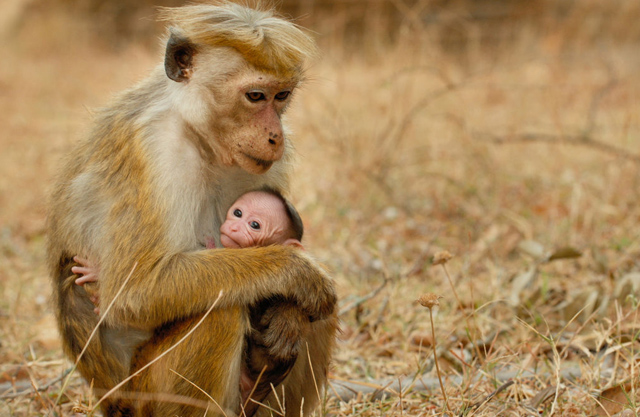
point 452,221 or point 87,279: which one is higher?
point 87,279

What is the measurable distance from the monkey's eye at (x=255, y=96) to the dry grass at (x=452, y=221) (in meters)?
0.81

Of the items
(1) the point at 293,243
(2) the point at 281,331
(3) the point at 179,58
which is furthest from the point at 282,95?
(2) the point at 281,331

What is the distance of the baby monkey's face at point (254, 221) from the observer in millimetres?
3408

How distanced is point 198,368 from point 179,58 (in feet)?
4.65

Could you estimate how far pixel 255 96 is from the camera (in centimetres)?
323

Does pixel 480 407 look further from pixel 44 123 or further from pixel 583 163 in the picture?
pixel 44 123

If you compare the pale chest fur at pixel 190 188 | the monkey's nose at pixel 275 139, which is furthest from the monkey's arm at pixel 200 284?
the monkey's nose at pixel 275 139

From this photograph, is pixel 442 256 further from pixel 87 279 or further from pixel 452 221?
pixel 452 221

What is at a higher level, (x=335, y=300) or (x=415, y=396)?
(x=335, y=300)

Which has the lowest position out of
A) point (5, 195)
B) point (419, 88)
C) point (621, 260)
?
point (5, 195)

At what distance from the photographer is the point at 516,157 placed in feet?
26.0

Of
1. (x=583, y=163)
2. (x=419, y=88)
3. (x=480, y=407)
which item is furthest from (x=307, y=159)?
(x=480, y=407)

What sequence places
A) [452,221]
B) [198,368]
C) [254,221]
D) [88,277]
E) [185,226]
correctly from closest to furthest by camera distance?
[198,368]
[185,226]
[88,277]
[254,221]
[452,221]

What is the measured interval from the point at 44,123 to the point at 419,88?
5.35 m
